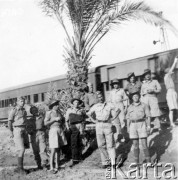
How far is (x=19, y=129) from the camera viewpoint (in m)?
7.39

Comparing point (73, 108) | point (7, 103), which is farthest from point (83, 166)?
point (7, 103)

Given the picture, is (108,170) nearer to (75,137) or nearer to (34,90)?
(75,137)

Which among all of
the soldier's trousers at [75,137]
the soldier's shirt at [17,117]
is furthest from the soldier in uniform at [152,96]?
the soldier's shirt at [17,117]

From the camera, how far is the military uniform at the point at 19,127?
733cm

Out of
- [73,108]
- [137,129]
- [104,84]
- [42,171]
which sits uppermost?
[104,84]

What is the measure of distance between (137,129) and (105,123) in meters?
0.75

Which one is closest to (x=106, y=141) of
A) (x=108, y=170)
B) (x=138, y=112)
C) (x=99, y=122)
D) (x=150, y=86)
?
(x=99, y=122)

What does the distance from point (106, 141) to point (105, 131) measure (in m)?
0.22

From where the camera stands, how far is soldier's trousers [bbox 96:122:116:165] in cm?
688

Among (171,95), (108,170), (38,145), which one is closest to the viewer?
(108,170)

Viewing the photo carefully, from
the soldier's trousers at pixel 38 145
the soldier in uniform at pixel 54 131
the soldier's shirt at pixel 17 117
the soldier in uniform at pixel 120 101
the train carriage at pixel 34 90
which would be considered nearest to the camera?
the soldier in uniform at pixel 54 131

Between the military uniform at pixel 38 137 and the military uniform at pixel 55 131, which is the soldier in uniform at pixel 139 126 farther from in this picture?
the military uniform at pixel 38 137

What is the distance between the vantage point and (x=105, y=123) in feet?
22.9

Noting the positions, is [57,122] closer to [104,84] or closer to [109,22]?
[109,22]
